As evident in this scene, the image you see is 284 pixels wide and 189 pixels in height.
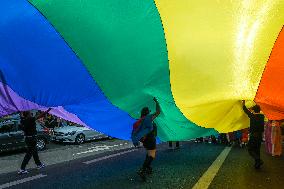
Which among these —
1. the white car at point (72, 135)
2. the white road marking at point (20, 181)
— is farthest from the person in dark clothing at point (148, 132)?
the white car at point (72, 135)

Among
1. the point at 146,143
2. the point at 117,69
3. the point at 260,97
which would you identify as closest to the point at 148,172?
the point at 146,143

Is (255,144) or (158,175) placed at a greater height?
(255,144)

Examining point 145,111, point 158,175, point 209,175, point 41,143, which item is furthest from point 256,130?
point 41,143

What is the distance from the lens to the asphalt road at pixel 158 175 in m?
8.00

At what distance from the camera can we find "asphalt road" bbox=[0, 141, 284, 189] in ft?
26.2

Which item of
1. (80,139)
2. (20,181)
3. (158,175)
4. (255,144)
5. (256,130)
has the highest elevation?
(80,139)

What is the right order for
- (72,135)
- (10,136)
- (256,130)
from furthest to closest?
(72,135) < (10,136) < (256,130)

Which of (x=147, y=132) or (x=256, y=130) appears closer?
(x=147, y=132)

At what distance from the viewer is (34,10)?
15.3 feet

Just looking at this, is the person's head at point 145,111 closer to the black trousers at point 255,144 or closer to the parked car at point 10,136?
the black trousers at point 255,144

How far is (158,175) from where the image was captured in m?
9.13

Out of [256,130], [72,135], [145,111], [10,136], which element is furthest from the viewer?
[72,135]

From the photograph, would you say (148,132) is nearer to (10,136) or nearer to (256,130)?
(256,130)

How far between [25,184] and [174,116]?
3653 mm
